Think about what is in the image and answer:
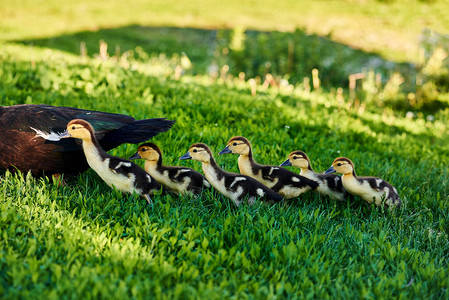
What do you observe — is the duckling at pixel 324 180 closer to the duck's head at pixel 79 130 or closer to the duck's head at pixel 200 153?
the duck's head at pixel 200 153

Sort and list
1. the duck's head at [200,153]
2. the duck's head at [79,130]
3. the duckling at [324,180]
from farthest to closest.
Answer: the duckling at [324,180]
the duck's head at [200,153]
the duck's head at [79,130]

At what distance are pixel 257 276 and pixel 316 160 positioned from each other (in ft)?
9.52

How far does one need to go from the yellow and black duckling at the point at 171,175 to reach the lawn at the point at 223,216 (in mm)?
135

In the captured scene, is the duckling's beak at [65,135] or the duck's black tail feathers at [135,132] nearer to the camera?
the duckling's beak at [65,135]

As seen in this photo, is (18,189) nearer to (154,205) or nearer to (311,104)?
(154,205)

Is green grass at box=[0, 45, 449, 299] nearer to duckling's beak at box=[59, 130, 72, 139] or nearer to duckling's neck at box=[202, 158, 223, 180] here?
duckling's neck at box=[202, 158, 223, 180]

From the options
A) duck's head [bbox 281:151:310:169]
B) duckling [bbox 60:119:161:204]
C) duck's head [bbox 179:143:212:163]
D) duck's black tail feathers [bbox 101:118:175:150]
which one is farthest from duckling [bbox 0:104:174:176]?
duck's head [bbox 281:151:310:169]

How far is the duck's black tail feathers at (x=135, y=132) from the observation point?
14.2ft

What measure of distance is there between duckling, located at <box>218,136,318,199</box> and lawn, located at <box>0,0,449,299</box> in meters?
0.23

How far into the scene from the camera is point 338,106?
8203 mm

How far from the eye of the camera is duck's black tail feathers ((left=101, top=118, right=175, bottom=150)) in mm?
4316

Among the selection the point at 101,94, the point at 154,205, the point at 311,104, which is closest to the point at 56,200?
the point at 154,205

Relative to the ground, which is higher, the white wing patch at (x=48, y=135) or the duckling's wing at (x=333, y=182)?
the white wing patch at (x=48, y=135)

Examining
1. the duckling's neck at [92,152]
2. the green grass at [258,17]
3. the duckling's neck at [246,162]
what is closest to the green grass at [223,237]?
the duckling's neck at [92,152]
